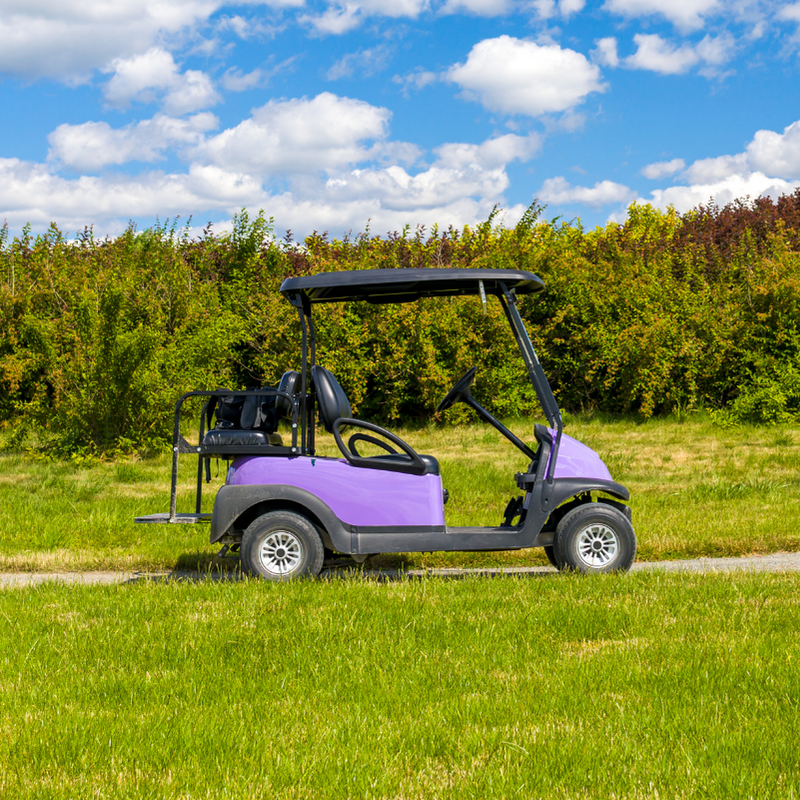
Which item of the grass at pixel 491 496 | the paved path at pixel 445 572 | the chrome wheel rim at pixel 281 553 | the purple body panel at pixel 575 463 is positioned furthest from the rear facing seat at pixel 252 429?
the purple body panel at pixel 575 463

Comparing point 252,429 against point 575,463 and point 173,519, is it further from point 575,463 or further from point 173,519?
point 575,463

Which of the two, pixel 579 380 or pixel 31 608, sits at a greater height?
pixel 579 380

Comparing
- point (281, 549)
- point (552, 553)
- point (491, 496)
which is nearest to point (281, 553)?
point (281, 549)

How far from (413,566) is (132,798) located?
4.66 metres

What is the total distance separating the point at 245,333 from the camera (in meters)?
16.1

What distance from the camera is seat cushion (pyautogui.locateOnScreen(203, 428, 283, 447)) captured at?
6375mm

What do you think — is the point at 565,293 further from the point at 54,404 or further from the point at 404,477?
the point at 404,477

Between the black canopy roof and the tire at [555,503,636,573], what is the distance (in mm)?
1667

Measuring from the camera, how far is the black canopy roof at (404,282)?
6355 millimetres

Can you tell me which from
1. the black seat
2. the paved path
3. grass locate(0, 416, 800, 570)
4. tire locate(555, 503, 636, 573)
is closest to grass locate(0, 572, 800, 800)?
A: tire locate(555, 503, 636, 573)

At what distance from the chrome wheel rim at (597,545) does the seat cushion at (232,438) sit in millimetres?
2285

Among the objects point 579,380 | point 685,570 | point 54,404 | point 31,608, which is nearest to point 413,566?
point 685,570

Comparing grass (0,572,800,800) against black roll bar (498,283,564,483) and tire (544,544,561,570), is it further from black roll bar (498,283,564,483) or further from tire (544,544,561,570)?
black roll bar (498,283,564,483)

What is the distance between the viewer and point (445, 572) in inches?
282
